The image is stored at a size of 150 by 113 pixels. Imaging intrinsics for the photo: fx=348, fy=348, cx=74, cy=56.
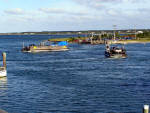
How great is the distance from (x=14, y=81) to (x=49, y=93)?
12.6 meters

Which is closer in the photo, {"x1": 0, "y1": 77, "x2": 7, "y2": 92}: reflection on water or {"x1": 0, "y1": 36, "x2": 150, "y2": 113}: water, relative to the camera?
{"x1": 0, "y1": 36, "x2": 150, "y2": 113}: water

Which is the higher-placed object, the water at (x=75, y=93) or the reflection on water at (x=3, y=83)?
the reflection on water at (x=3, y=83)

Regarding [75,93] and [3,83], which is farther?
[3,83]

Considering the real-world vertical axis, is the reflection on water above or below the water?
above

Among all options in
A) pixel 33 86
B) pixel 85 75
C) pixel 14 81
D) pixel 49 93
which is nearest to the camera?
pixel 49 93

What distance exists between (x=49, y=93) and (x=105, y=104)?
30.0 ft

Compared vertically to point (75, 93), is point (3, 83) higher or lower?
higher

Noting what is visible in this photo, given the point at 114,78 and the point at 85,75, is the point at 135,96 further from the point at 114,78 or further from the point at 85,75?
the point at 85,75

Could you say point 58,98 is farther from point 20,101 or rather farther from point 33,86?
point 33,86

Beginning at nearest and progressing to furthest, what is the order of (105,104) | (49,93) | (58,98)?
1. (105,104)
2. (58,98)
3. (49,93)

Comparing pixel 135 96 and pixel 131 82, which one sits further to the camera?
pixel 131 82

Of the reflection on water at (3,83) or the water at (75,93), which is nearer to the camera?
the water at (75,93)

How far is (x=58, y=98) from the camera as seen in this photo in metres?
40.1

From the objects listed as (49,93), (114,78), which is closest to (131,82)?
(114,78)
